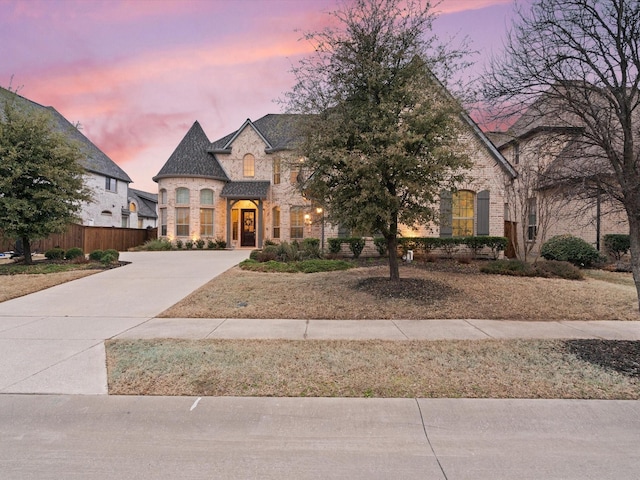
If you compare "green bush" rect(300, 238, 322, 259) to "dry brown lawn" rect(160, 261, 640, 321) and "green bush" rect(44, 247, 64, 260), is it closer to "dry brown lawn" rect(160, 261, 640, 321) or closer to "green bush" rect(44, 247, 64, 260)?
"dry brown lawn" rect(160, 261, 640, 321)

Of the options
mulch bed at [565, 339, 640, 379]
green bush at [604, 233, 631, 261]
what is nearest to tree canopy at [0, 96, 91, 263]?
mulch bed at [565, 339, 640, 379]

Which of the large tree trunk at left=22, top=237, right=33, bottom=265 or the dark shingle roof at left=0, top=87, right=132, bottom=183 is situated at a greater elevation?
the dark shingle roof at left=0, top=87, right=132, bottom=183

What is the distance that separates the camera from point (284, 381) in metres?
3.99

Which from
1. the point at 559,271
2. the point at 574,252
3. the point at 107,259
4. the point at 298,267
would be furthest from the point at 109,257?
the point at 574,252

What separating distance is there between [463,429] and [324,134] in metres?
6.69

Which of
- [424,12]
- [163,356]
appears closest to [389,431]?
[163,356]

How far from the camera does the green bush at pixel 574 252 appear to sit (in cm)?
1420

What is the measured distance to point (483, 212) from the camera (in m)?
16.5

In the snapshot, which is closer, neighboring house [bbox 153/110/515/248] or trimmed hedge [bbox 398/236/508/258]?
trimmed hedge [bbox 398/236/508/258]

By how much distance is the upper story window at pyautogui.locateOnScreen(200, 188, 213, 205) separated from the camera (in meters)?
22.9

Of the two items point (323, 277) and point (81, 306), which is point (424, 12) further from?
point (81, 306)

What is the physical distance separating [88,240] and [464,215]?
20.7 m

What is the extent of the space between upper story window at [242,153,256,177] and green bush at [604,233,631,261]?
20319mm

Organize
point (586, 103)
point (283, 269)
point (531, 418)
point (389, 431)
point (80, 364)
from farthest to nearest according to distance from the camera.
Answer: point (283, 269)
point (586, 103)
point (80, 364)
point (531, 418)
point (389, 431)
